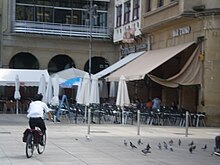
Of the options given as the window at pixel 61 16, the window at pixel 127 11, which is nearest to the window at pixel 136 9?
the window at pixel 127 11

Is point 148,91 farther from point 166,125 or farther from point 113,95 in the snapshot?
point 166,125

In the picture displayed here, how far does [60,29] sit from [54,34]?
91cm

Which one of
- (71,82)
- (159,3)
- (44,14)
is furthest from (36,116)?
(44,14)

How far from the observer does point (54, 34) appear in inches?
2060

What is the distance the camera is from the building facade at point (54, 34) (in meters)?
51.5

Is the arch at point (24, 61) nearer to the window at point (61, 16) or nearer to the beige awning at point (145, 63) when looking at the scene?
the window at point (61, 16)

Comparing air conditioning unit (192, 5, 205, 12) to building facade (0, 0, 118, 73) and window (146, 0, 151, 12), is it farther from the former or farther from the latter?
building facade (0, 0, 118, 73)

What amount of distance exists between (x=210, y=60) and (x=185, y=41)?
11.0ft

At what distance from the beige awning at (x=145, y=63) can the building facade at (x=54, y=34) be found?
1109 centimetres

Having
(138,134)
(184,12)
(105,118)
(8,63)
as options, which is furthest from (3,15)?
(138,134)

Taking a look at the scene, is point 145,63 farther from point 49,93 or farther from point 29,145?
point 29,145

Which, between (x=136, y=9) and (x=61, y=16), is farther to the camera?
(x=61, y=16)

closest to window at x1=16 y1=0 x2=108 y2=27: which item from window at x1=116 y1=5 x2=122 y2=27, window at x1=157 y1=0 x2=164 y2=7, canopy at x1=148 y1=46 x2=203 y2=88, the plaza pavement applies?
window at x1=116 y1=5 x2=122 y2=27

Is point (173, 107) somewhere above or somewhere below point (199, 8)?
below
